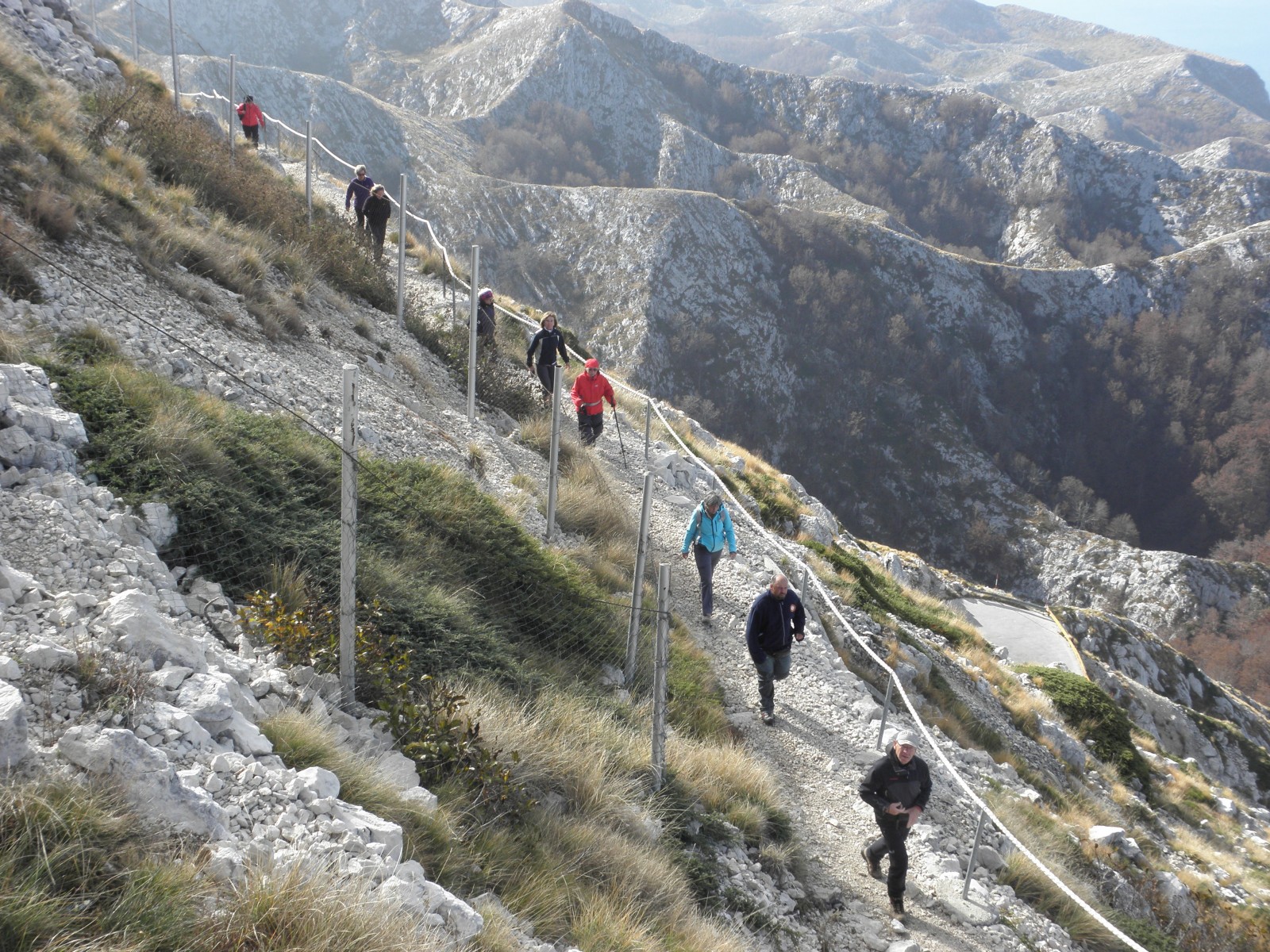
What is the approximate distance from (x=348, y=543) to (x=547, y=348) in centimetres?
800

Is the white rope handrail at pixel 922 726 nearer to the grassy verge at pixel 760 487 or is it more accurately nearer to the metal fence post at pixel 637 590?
the metal fence post at pixel 637 590

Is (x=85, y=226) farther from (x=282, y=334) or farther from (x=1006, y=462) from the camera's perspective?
(x=1006, y=462)

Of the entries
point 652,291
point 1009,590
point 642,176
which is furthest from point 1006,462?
point 642,176

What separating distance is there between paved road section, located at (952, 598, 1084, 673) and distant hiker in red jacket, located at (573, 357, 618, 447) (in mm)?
13884

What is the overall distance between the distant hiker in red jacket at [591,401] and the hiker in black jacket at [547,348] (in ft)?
1.75

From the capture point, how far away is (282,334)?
9.30m

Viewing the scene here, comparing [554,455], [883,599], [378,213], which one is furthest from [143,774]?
[378,213]

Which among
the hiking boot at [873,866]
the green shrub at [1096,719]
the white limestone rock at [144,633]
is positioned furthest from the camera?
the green shrub at [1096,719]

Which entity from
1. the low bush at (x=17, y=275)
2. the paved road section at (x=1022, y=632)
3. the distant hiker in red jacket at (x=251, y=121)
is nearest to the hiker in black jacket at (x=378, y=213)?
the distant hiker in red jacket at (x=251, y=121)

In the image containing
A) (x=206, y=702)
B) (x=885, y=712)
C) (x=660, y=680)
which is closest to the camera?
(x=206, y=702)

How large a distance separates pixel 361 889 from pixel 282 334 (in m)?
7.85

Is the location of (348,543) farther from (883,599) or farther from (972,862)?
(883,599)

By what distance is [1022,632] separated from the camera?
78.6ft

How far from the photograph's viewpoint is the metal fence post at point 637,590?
19.9 feet
